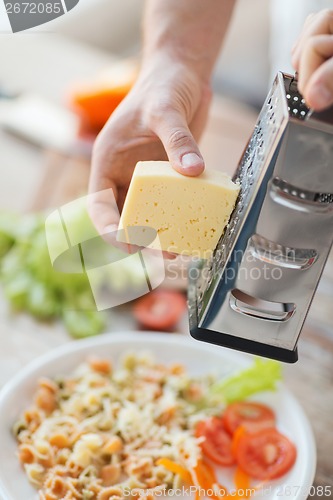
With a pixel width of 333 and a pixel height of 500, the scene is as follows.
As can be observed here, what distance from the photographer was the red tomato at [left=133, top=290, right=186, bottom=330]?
1938mm

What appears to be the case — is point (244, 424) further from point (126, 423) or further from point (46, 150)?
point (46, 150)

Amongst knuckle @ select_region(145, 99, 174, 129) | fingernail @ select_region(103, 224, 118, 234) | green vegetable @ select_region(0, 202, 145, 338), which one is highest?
knuckle @ select_region(145, 99, 174, 129)

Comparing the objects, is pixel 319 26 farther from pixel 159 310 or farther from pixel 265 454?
pixel 159 310

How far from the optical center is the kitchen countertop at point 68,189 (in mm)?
1758

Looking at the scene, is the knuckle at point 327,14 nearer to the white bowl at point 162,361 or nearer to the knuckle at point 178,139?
the knuckle at point 178,139

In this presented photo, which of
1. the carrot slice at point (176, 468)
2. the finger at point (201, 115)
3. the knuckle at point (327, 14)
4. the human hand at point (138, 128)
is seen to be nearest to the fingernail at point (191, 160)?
the human hand at point (138, 128)

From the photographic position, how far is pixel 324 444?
5.33ft

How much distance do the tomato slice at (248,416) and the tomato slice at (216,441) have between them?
2 cm

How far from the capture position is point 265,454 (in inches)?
58.6

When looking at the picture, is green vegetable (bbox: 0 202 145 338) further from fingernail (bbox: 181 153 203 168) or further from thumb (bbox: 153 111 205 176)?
fingernail (bbox: 181 153 203 168)

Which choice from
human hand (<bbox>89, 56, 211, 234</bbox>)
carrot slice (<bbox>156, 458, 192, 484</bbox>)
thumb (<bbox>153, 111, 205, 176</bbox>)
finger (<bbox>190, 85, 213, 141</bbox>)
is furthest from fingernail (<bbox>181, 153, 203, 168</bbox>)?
carrot slice (<bbox>156, 458, 192, 484</bbox>)

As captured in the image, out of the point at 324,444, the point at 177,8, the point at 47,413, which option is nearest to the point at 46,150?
the point at 177,8

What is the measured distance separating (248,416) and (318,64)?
0.95 metres

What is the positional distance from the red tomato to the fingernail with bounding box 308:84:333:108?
1.10 metres
